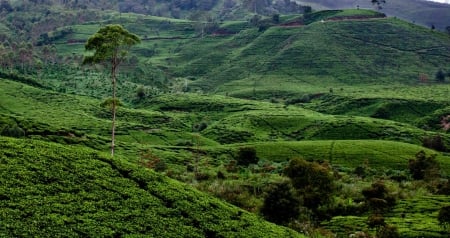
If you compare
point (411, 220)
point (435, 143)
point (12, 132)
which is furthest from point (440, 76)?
point (12, 132)

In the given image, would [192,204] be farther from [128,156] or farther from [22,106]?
[22,106]

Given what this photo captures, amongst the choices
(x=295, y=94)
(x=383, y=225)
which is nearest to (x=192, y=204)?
(x=383, y=225)

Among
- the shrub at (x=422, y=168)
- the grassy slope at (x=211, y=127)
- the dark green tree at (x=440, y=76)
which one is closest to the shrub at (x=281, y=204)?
the shrub at (x=422, y=168)

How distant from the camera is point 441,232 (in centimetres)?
3916

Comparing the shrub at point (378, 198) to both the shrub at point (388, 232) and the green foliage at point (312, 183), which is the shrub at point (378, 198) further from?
the shrub at point (388, 232)

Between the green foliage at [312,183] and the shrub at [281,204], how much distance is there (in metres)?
5.34

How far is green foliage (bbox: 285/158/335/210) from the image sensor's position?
5356cm

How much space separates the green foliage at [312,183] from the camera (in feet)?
176

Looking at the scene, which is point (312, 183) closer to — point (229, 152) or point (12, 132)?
point (229, 152)

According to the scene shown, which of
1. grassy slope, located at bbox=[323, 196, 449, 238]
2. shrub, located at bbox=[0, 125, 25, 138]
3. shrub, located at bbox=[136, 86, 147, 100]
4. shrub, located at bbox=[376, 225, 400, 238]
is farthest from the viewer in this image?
shrub, located at bbox=[136, 86, 147, 100]

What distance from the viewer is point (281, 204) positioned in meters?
45.7

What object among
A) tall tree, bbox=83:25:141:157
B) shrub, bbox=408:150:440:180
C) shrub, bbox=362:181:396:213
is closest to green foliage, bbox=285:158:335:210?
shrub, bbox=362:181:396:213

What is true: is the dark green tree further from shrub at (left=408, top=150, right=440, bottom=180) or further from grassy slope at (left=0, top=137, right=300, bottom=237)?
grassy slope at (left=0, top=137, right=300, bottom=237)

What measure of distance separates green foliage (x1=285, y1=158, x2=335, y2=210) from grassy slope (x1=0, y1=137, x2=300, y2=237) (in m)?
19.5
